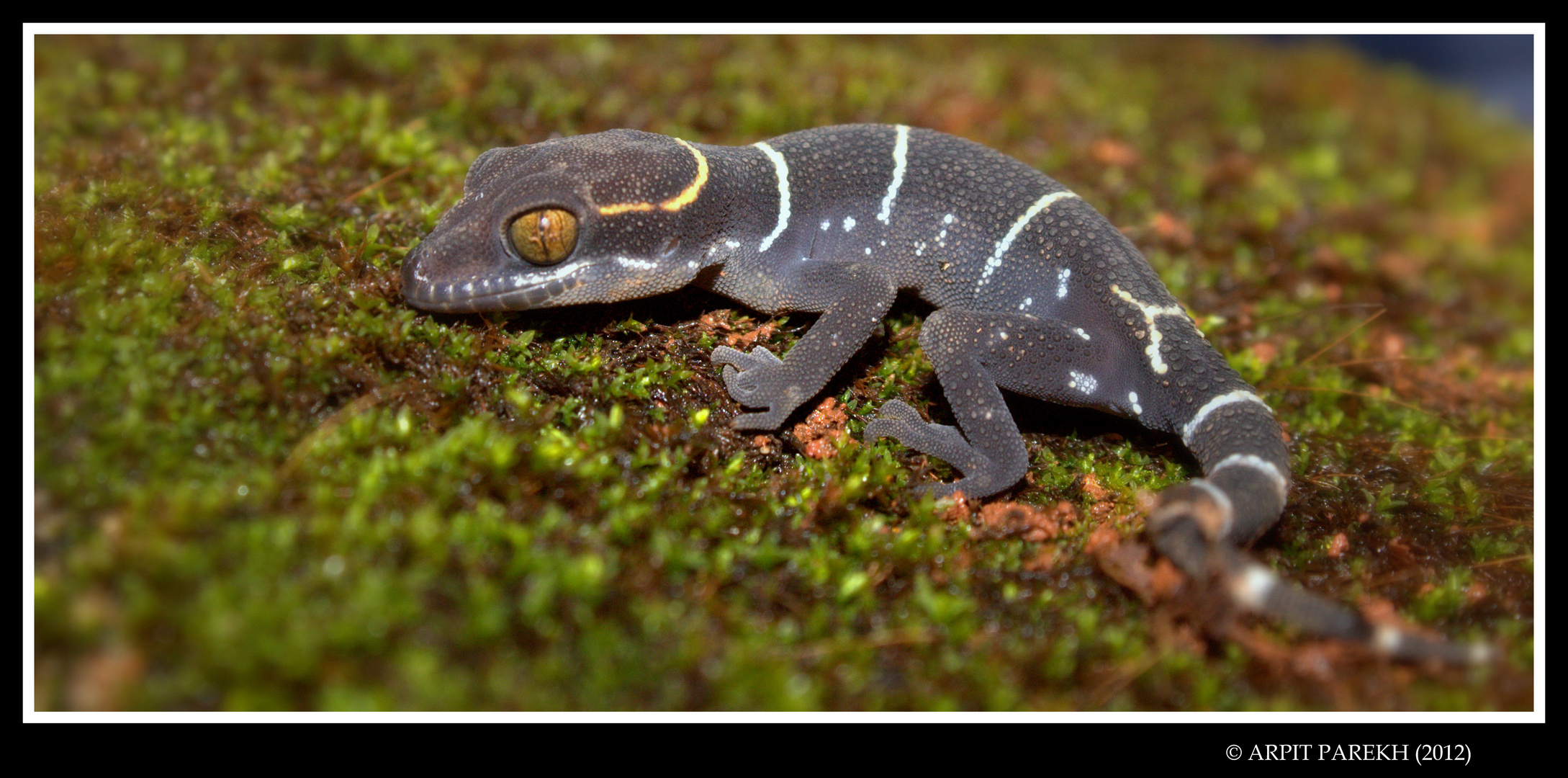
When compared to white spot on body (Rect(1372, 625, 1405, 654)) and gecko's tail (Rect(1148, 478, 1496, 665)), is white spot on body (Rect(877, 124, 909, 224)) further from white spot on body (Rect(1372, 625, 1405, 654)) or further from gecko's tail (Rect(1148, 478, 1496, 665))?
white spot on body (Rect(1372, 625, 1405, 654))

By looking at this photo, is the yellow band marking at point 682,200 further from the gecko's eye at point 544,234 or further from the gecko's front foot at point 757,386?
the gecko's front foot at point 757,386

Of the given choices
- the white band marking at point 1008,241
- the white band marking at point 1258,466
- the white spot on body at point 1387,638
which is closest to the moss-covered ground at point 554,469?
the white spot on body at point 1387,638

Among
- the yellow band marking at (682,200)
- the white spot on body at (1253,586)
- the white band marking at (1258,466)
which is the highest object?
the yellow band marking at (682,200)

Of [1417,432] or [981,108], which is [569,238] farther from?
[1417,432]

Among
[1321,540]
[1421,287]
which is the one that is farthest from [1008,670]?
[1421,287]

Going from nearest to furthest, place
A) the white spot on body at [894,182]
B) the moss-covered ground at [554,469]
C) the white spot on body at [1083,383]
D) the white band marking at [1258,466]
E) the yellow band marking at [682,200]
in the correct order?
the moss-covered ground at [554,469] → the white band marking at [1258,466] → the yellow band marking at [682,200] → the white spot on body at [1083,383] → the white spot on body at [894,182]
